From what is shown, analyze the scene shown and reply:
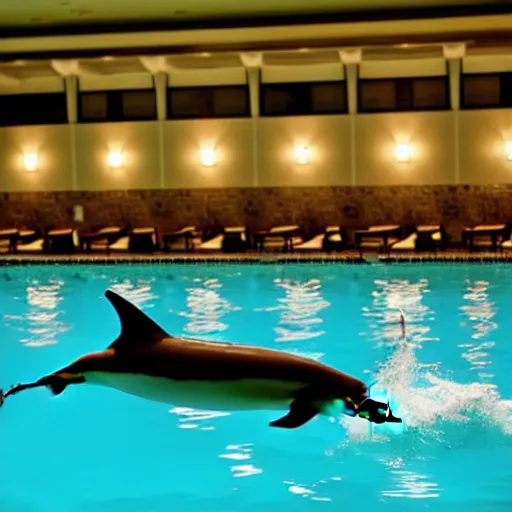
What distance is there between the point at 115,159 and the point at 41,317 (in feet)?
29.7

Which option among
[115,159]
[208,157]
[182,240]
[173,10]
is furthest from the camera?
[115,159]

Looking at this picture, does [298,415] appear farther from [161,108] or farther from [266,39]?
[161,108]

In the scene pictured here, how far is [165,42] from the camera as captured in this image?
2006cm

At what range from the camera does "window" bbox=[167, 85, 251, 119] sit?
22250 mm

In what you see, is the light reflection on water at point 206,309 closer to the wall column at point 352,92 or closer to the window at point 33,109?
the wall column at point 352,92

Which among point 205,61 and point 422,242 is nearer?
point 422,242

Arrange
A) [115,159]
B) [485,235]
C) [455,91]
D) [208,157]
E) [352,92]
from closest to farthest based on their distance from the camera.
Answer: [485,235] < [455,91] < [352,92] < [208,157] < [115,159]

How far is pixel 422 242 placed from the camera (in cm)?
1961

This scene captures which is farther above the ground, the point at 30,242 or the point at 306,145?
the point at 306,145

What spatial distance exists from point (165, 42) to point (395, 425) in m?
14.0

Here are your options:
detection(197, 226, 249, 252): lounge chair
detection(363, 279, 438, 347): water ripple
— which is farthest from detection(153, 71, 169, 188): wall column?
detection(363, 279, 438, 347): water ripple

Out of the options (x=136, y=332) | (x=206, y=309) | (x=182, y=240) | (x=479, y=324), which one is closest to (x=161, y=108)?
(x=182, y=240)

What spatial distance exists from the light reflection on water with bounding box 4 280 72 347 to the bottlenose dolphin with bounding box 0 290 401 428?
732cm

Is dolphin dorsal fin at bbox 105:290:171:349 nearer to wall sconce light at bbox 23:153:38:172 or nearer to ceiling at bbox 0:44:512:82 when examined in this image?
ceiling at bbox 0:44:512:82
